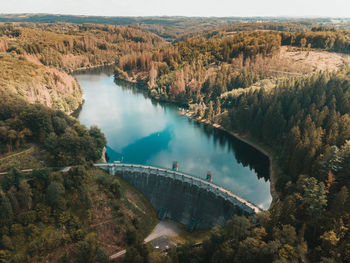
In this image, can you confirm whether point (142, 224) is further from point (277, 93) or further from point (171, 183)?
point (277, 93)

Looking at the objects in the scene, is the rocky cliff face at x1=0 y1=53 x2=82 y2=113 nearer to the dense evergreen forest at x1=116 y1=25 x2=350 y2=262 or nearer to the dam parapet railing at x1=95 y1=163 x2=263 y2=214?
the dense evergreen forest at x1=116 y1=25 x2=350 y2=262

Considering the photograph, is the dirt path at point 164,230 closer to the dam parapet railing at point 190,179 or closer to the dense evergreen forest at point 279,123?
the dam parapet railing at point 190,179

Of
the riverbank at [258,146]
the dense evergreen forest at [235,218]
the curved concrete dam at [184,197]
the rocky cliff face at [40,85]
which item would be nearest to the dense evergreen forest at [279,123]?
the dense evergreen forest at [235,218]

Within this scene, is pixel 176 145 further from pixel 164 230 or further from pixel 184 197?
pixel 164 230

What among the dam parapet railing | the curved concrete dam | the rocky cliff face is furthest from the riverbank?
the rocky cliff face

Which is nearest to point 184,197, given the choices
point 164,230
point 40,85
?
point 164,230

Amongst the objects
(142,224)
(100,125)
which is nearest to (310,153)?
(142,224)
